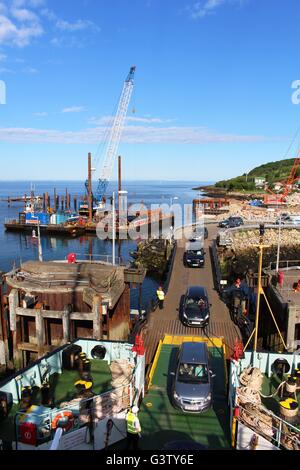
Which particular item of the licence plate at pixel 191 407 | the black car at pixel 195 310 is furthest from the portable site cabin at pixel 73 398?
the black car at pixel 195 310

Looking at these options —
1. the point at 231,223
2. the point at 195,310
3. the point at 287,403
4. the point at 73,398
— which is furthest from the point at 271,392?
the point at 231,223

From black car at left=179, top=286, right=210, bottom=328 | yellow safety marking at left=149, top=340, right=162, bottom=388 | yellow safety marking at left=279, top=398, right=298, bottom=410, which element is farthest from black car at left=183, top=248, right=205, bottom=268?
yellow safety marking at left=279, top=398, right=298, bottom=410

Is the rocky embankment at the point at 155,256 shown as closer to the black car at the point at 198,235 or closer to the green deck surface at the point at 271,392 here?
the black car at the point at 198,235

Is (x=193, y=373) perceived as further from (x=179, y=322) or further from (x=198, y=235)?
(x=198, y=235)
